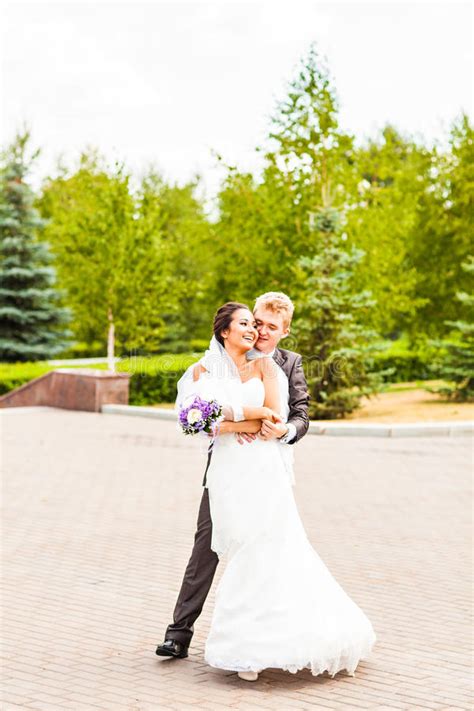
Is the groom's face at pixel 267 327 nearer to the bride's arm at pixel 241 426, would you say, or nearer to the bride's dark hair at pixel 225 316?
the bride's dark hair at pixel 225 316

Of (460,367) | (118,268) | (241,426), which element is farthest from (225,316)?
(118,268)

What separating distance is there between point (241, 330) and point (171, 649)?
1.67 metres

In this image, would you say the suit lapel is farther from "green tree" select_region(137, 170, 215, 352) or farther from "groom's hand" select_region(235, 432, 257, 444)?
"green tree" select_region(137, 170, 215, 352)

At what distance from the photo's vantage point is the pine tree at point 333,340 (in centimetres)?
1838

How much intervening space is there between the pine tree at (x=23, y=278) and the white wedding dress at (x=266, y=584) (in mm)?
26149

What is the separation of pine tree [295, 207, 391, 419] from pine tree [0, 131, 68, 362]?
45.9 ft

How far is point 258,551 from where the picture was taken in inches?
202

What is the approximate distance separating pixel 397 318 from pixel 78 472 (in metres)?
16.0

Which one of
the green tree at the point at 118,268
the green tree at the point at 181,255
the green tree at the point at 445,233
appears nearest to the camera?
the green tree at the point at 445,233

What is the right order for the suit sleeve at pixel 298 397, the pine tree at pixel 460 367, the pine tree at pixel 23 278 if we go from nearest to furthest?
the suit sleeve at pixel 298 397 → the pine tree at pixel 460 367 → the pine tree at pixel 23 278

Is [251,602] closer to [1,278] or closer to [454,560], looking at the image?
[454,560]

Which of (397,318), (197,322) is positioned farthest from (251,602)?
(197,322)

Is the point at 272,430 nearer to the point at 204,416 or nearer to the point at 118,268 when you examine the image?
the point at 204,416

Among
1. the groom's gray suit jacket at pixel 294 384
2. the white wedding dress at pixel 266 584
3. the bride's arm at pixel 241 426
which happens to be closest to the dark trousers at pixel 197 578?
the white wedding dress at pixel 266 584
